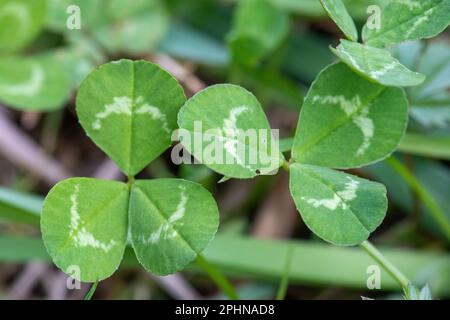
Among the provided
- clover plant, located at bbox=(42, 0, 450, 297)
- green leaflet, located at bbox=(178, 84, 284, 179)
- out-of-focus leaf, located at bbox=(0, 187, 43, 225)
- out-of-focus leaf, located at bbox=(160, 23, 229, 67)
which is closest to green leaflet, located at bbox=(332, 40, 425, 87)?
clover plant, located at bbox=(42, 0, 450, 297)

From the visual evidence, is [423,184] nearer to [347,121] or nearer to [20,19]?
[347,121]

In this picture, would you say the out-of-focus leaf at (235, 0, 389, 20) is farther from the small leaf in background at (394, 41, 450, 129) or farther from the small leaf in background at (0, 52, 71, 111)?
the small leaf in background at (0, 52, 71, 111)

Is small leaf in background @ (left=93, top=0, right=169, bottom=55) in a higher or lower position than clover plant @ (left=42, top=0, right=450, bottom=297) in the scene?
lower

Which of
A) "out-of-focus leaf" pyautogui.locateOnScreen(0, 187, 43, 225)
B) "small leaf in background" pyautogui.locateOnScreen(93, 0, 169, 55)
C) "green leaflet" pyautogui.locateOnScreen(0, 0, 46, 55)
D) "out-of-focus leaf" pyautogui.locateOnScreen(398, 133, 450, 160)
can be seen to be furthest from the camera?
"small leaf in background" pyautogui.locateOnScreen(93, 0, 169, 55)

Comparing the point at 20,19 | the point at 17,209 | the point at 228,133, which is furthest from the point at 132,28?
the point at 228,133

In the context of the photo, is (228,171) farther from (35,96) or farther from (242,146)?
(35,96)

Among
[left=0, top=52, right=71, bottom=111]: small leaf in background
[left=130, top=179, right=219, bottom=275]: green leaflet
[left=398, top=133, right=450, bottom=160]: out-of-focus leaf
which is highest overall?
[left=130, top=179, right=219, bottom=275]: green leaflet

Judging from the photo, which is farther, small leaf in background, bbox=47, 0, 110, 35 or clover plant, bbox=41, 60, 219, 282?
small leaf in background, bbox=47, 0, 110, 35
